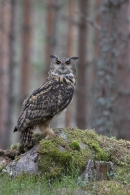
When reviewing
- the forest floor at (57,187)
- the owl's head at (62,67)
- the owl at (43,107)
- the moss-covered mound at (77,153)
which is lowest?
the forest floor at (57,187)

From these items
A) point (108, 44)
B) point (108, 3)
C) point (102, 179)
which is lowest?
point (102, 179)

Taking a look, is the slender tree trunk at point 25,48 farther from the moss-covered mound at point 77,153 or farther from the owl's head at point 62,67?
the moss-covered mound at point 77,153

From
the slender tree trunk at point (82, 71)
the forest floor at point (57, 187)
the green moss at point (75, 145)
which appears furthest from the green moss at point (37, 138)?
the slender tree trunk at point (82, 71)

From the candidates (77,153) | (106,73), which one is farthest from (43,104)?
(106,73)

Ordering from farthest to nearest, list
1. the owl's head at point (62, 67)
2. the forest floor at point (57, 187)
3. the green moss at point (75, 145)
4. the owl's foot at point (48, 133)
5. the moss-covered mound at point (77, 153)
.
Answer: the owl's head at point (62, 67)
the owl's foot at point (48, 133)
the green moss at point (75, 145)
the moss-covered mound at point (77, 153)
the forest floor at point (57, 187)

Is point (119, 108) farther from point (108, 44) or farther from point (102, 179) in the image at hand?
point (102, 179)

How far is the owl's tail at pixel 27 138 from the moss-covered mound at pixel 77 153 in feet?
0.79

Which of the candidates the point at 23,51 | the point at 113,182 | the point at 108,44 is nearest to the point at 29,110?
the point at 113,182

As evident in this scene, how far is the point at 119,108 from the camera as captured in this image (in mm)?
15477

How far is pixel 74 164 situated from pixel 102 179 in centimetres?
49

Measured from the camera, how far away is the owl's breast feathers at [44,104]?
7.44 metres

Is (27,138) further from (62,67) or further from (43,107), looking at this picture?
(62,67)

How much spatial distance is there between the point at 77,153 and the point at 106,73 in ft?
18.8

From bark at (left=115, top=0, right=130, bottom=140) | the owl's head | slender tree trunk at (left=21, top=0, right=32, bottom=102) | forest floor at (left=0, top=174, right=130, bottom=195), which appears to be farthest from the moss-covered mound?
slender tree trunk at (left=21, top=0, right=32, bottom=102)
